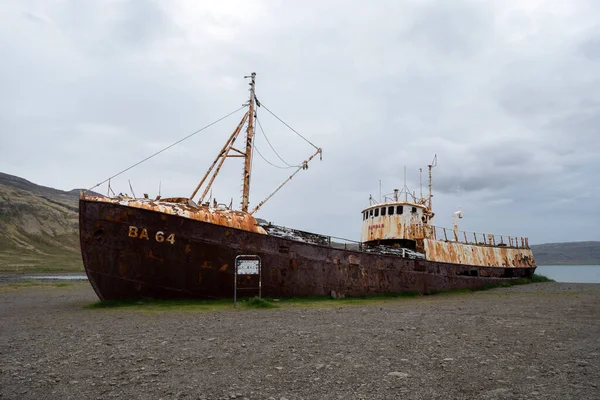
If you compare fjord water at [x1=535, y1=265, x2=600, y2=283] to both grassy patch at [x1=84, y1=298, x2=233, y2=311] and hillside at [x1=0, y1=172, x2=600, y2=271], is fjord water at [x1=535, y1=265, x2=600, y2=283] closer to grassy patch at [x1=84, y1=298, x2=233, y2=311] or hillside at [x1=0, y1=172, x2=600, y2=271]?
grassy patch at [x1=84, y1=298, x2=233, y2=311]

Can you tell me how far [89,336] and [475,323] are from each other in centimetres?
804

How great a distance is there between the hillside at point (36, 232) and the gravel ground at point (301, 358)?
60909mm

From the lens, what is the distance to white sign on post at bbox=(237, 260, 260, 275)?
12.6m

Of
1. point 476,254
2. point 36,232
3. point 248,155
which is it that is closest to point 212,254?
point 248,155

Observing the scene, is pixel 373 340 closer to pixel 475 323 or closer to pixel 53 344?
pixel 475 323

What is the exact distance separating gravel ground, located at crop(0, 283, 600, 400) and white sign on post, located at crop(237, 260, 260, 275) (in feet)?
11.4

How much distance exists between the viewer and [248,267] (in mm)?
12703

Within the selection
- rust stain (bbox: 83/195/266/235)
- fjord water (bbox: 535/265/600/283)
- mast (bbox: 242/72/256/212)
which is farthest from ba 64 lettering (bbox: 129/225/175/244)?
fjord water (bbox: 535/265/600/283)

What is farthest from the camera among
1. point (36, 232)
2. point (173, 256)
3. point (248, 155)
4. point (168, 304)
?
point (36, 232)

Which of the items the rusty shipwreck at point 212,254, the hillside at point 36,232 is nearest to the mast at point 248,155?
the rusty shipwreck at point 212,254

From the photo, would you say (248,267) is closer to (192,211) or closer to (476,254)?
(192,211)

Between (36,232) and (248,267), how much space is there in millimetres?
86385

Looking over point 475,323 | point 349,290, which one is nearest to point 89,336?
point 475,323

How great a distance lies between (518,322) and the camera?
873cm
